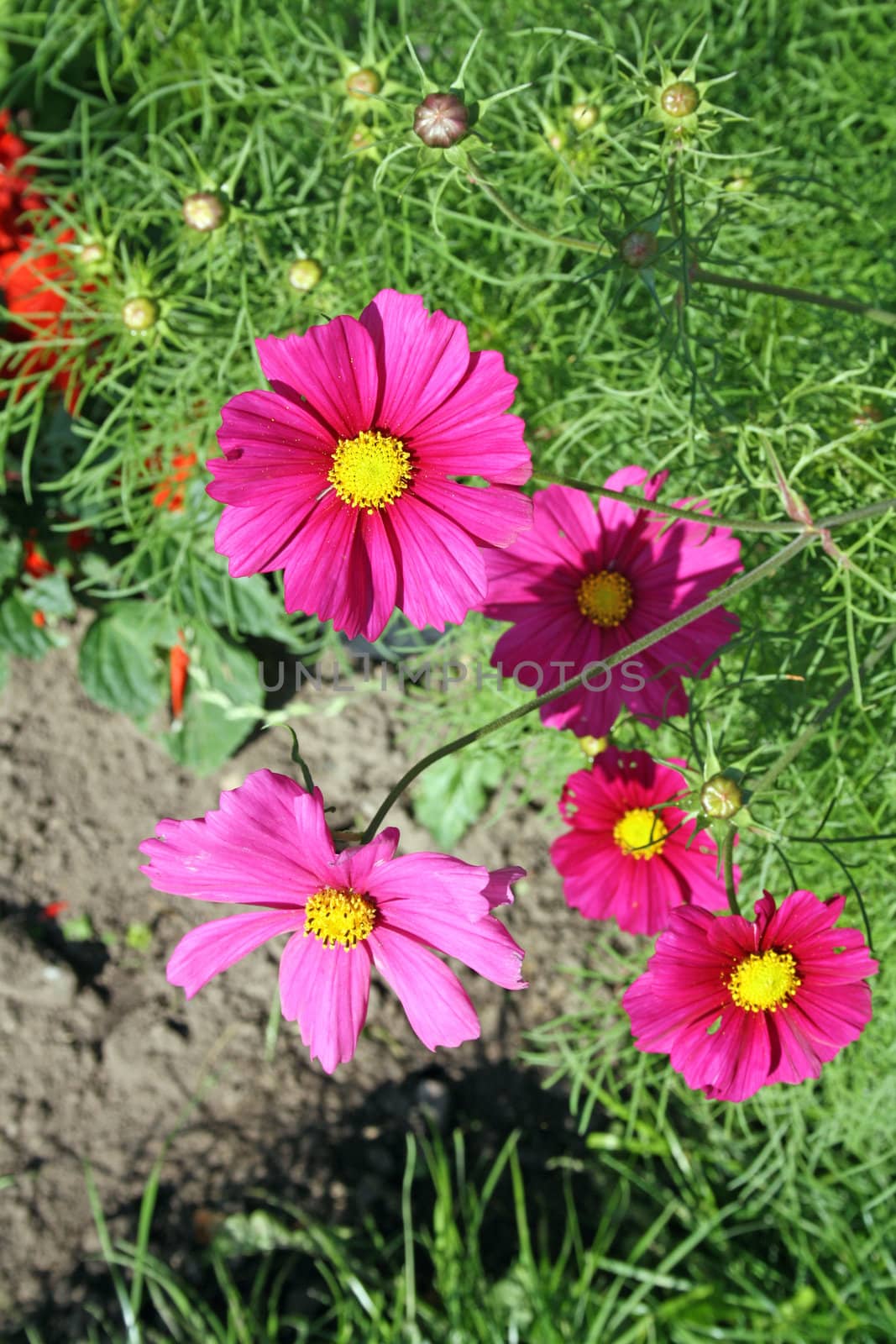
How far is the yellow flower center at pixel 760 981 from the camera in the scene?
826mm

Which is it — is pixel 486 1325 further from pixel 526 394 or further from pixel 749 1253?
pixel 526 394

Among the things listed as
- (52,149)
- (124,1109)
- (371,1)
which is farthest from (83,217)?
(124,1109)

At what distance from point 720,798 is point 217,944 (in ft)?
1.25

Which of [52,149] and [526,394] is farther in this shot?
[52,149]

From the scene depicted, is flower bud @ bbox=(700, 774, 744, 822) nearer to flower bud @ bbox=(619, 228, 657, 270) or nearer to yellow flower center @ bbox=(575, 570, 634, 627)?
yellow flower center @ bbox=(575, 570, 634, 627)

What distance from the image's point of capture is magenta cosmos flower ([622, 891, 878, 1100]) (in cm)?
80

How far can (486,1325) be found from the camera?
58.6 inches

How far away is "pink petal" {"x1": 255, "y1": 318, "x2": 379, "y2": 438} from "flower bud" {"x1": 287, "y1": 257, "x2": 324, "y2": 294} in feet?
1.29

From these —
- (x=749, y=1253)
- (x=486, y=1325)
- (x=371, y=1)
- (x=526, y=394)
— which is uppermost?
(x=371, y=1)

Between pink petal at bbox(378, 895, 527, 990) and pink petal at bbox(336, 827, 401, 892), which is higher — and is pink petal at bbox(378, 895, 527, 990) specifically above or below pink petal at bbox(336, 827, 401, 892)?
below

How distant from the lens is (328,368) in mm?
767

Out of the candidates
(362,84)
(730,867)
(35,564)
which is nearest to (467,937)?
(730,867)

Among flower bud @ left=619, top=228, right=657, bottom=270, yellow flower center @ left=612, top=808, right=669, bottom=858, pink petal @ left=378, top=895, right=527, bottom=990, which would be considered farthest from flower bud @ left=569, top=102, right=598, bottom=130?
pink petal @ left=378, top=895, right=527, bottom=990

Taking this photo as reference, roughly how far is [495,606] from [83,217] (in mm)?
843
